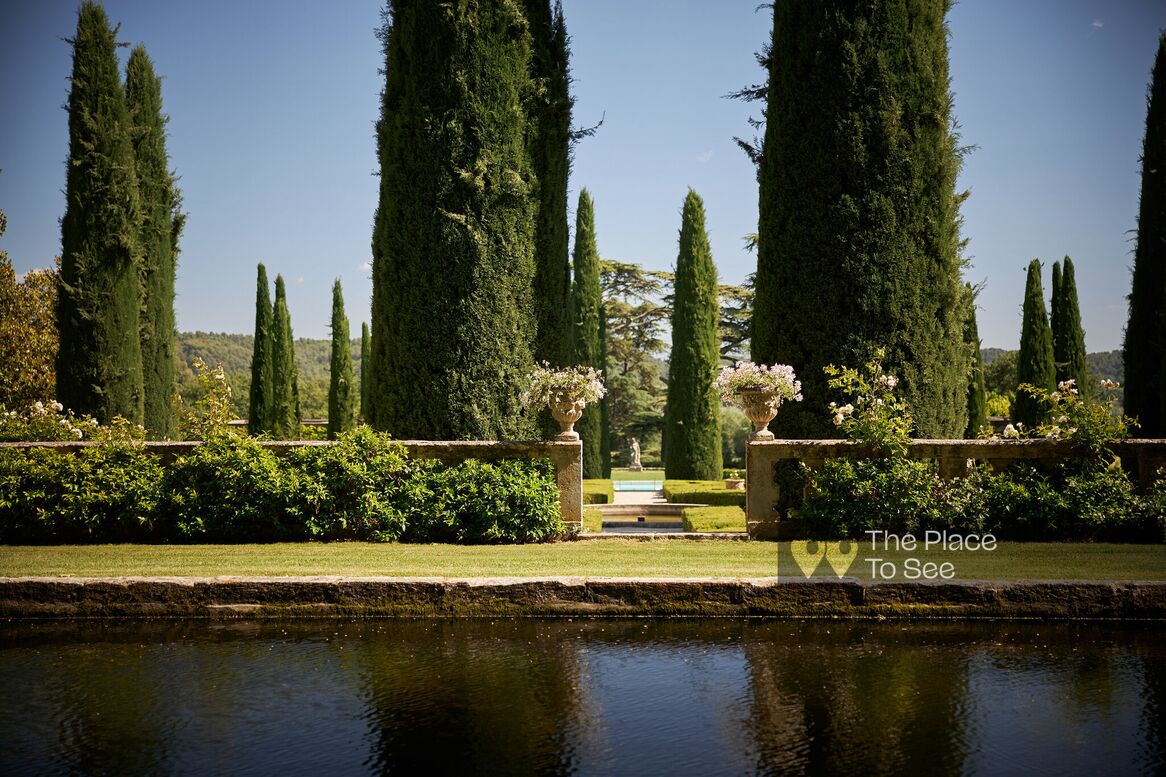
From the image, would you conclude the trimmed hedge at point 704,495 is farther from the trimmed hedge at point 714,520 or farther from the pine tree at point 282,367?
the pine tree at point 282,367

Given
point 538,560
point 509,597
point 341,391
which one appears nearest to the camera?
point 509,597

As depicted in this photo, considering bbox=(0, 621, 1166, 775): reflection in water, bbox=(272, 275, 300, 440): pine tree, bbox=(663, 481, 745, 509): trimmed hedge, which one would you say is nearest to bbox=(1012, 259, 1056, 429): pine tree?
bbox=(663, 481, 745, 509): trimmed hedge

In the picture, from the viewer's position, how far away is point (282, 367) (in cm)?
3316

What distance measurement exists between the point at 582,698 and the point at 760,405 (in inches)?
243

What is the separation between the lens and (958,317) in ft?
39.7

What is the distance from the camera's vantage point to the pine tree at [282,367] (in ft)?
106

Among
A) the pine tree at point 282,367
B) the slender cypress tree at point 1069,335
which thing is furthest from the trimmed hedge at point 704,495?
the pine tree at point 282,367

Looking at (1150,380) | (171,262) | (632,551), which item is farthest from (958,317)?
(171,262)

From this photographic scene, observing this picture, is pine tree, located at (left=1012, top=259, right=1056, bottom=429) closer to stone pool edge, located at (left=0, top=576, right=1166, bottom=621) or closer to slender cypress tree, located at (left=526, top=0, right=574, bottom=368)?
slender cypress tree, located at (left=526, top=0, right=574, bottom=368)

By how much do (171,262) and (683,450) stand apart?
14199 mm

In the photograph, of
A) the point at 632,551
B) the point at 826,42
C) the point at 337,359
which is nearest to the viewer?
the point at 632,551

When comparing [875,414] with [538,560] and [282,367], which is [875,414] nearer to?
[538,560]

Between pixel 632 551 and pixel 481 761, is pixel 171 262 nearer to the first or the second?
pixel 632 551

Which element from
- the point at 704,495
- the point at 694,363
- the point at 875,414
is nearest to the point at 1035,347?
the point at 694,363
